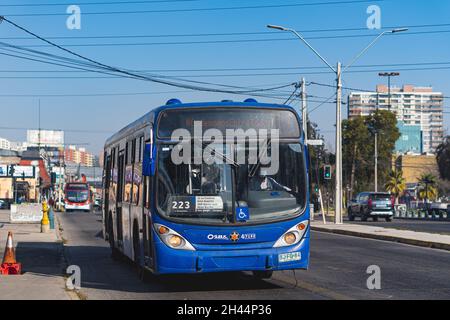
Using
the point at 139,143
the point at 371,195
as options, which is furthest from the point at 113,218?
the point at 371,195

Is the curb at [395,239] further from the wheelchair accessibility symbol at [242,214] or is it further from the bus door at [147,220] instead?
the bus door at [147,220]

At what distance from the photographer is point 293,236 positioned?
42.9ft

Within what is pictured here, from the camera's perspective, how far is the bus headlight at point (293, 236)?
42.6ft

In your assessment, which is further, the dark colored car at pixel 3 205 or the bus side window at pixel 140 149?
the dark colored car at pixel 3 205

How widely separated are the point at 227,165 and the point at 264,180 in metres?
0.64

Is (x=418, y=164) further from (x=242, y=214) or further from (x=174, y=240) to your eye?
(x=174, y=240)

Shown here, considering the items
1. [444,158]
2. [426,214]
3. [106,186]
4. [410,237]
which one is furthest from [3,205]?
[106,186]

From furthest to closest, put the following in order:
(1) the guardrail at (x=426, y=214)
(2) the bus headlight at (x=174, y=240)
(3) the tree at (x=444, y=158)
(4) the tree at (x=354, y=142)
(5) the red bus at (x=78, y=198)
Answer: (3) the tree at (x=444, y=158)
(4) the tree at (x=354, y=142)
(5) the red bus at (x=78, y=198)
(1) the guardrail at (x=426, y=214)
(2) the bus headlight at (x=174, y=240)

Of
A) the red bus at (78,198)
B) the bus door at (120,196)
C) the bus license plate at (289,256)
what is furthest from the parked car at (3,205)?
the bus license plate at (289,256)

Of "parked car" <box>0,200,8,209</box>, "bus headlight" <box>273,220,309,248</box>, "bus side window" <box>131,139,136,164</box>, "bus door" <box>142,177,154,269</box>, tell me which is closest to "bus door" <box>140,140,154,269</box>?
"bus door" <box>142,177,154,269</box>

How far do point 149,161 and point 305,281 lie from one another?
383 centimetres

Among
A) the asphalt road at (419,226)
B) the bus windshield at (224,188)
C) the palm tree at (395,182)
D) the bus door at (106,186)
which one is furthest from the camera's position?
the palm tree at (395,182)

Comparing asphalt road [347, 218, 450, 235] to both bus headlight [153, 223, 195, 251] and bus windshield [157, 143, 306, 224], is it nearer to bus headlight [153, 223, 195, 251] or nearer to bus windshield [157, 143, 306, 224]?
bus windshield [157, 143, 306, 224]
